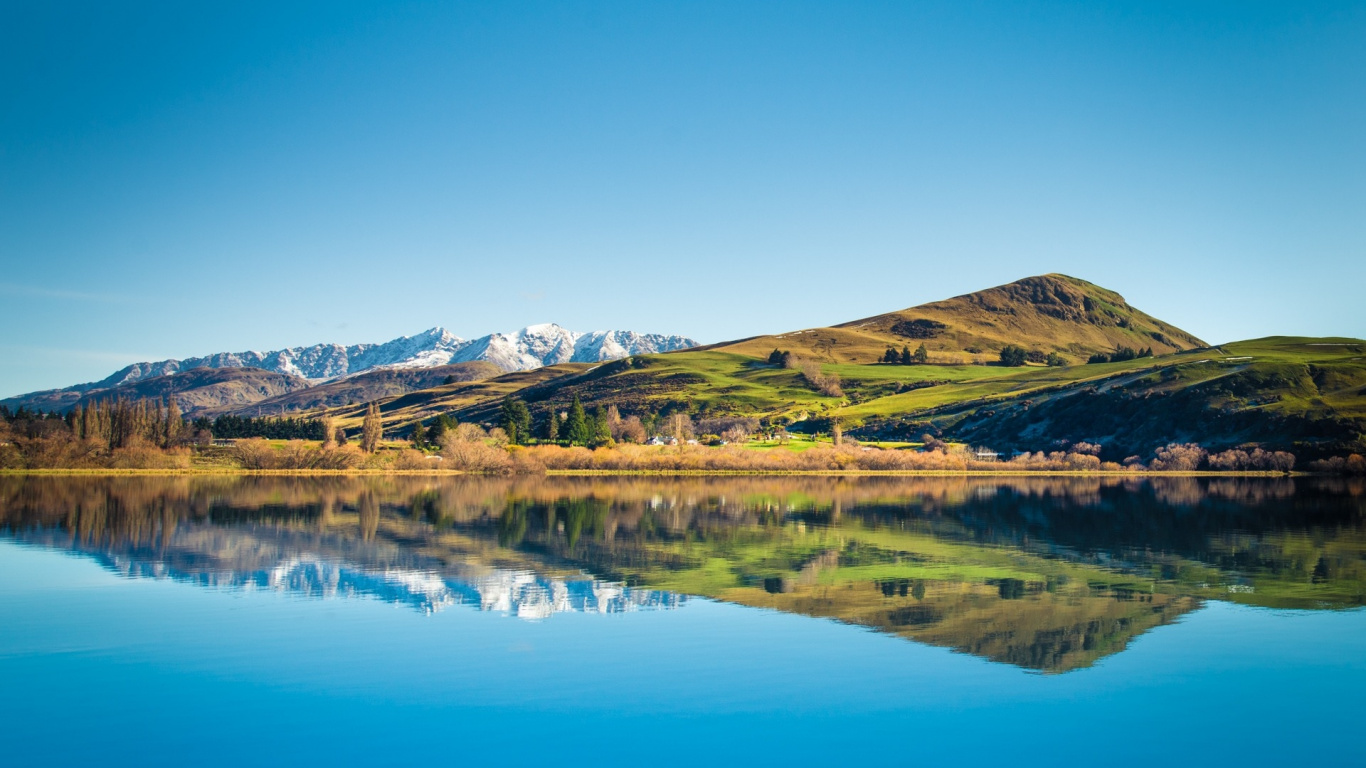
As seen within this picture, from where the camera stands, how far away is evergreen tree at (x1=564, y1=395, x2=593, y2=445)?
13750 cm

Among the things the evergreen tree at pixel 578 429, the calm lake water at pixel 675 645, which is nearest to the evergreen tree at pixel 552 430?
the evergreen tree at pixel 578 429

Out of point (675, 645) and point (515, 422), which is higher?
point (515, 422)

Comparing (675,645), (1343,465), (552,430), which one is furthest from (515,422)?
(675,645)

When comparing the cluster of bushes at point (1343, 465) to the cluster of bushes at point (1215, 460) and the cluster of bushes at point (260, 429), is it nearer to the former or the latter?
the cluster of bushes at point (1215, 460)

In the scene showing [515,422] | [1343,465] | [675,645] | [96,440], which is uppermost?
[515,422]

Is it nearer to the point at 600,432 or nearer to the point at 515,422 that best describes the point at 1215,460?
the point at 600,432

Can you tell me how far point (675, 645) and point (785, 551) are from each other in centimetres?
1866

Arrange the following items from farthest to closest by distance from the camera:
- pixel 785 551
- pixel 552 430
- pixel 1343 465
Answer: pixel 552 430, pixel 1343 465, pixel 785 551

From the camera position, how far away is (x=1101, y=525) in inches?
1986

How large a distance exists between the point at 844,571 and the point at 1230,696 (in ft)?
53.7

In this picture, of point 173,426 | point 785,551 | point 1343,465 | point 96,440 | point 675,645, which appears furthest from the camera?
point 173,426

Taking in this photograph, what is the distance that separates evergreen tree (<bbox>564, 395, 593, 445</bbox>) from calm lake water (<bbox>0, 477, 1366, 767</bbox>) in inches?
3556

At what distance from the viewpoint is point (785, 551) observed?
1540 inches

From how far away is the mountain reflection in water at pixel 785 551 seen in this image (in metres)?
26.0
